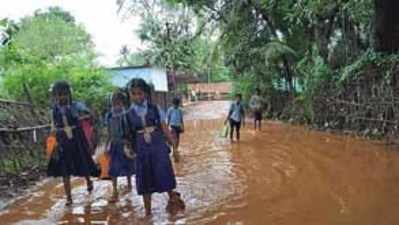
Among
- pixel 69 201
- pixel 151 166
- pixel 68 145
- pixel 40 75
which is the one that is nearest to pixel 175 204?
pixel 151 166

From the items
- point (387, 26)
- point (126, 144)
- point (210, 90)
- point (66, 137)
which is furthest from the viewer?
point (210, 90)

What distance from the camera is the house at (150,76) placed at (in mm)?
30591

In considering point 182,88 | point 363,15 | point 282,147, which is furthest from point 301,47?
point 182,88

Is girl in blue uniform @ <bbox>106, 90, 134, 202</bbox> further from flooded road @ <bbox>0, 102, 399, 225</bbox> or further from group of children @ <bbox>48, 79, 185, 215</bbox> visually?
flooded road @ <bbox>0, 102, 399, 225</bbox>

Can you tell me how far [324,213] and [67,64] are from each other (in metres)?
11.1

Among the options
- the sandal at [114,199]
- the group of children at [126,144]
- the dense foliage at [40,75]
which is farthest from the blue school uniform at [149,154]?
the dense foliage at [40,75]

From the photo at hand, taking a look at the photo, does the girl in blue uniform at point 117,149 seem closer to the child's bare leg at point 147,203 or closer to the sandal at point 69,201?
the sandal at point 69,201

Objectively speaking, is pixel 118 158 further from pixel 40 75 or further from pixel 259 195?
pixel 40 75

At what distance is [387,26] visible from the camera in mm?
14898

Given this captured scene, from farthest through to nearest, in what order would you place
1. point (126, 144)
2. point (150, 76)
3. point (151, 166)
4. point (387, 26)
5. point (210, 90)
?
1. point (210, 90)
2. point (150, 76)
3. point (387, 26)
4. point (126, 144)
5. point (151, 166)

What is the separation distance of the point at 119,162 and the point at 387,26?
9347 millimetres

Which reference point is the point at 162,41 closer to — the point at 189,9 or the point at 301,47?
the point at 189,9

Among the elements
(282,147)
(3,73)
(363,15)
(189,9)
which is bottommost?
(282,147)

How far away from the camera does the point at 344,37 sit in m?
21.1
